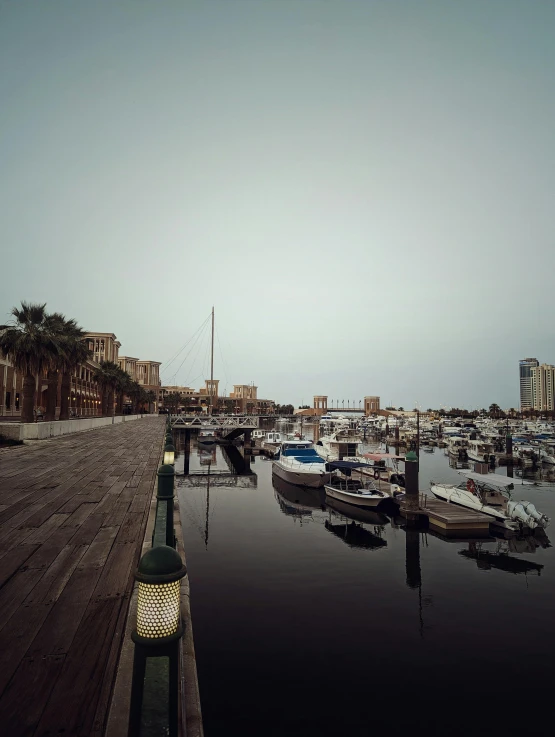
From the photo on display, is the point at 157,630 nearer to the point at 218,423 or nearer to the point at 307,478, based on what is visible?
the point at 307,478

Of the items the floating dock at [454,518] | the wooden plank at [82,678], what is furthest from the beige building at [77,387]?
the wooden plank at [82,678]

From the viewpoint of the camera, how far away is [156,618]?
10.1ft

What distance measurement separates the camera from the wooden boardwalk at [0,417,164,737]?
4.80 m

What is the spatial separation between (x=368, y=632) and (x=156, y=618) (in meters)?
14.2

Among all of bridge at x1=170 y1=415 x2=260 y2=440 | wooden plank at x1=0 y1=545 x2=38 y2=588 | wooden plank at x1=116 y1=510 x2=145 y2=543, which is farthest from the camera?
bridge at x1=170 y1=415 x2=260 y2=440

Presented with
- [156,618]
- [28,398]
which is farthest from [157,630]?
[28,398]

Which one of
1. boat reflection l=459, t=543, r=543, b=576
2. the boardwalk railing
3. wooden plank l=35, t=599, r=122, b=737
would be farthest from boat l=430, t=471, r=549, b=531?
the boardwalk railing

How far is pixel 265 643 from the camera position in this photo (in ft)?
44.5

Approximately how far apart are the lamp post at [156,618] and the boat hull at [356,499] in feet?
98.2

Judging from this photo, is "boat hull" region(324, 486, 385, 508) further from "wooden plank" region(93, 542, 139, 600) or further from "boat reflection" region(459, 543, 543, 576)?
"wooden plank" region(93, 542, 139, 600)

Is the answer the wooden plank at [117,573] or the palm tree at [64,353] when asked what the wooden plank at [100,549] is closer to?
the wooden plank at [117,573]

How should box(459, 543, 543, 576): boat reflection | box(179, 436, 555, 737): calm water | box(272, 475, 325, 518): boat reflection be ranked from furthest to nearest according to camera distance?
1. box(272, 475, 325, 518): boat reflection
2. box(459, 543, 543, 576): boat reflection
3. box(179, 436, 555, 737): calm water

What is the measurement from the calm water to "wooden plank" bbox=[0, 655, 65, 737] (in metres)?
6.58

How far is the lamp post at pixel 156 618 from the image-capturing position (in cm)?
303
